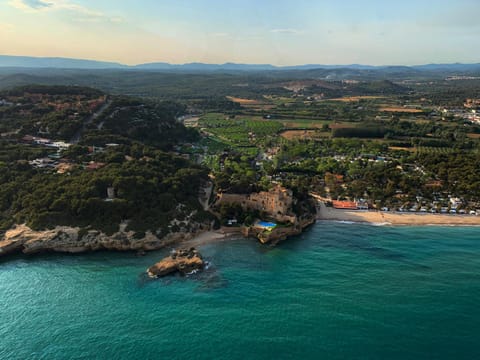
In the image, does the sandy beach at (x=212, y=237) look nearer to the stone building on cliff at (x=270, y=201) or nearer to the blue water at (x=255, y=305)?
the blue water at (x=255, y=305)

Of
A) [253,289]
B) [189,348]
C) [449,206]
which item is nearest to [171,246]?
[253,289]

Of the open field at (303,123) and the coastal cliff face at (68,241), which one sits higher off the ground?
the open field at (303,123)

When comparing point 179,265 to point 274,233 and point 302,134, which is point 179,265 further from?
point 302,134

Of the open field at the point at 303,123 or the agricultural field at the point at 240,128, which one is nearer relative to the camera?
the agricultural field at the point at 240,128

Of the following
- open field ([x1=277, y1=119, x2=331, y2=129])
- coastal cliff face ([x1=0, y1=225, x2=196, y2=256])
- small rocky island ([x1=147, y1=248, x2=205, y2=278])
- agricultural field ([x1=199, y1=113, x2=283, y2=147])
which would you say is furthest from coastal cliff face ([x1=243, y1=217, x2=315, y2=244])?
open field ([x1=277, y1=119, x2=331, y2=129])

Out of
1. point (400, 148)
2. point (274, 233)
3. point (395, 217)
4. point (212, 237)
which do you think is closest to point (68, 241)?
point (212, 237)

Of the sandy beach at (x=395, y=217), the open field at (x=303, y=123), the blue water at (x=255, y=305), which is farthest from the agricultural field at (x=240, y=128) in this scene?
the blue water at (x=255, y=305)

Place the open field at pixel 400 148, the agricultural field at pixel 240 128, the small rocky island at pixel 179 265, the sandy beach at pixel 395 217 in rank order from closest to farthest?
the small rocky island at pixel 179 265 → the sandy beach at pixel 395 217 → the open field at pixel 400 148 → the agricultural field at pixel 240 128

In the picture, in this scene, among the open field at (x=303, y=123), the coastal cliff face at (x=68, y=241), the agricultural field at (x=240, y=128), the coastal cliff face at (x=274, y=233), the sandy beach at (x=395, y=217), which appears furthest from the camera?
the open field at (x=303, y=123)
